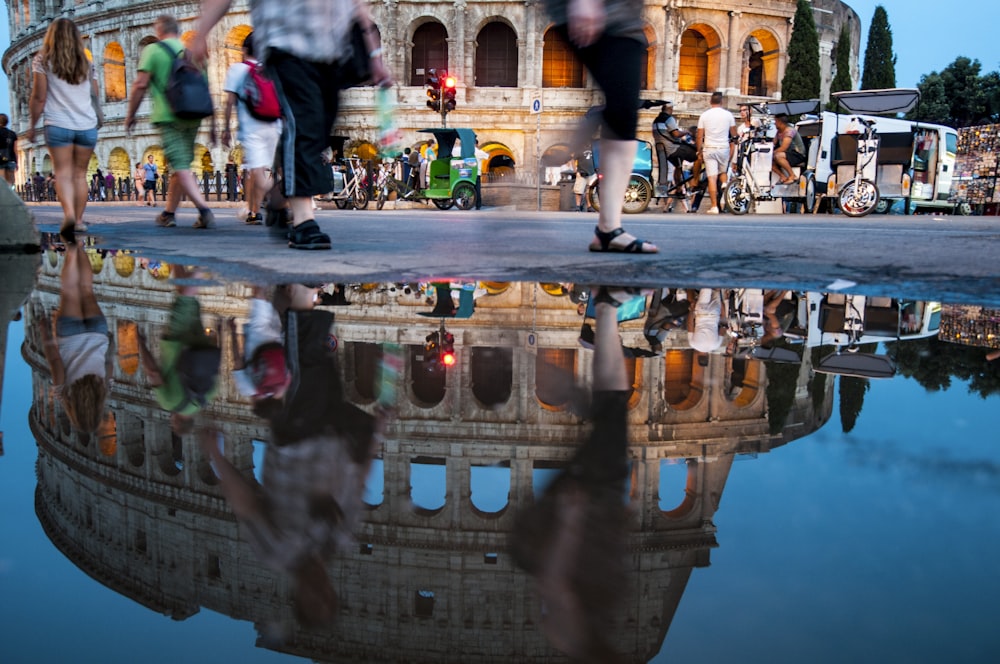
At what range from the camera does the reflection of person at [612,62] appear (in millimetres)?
3471

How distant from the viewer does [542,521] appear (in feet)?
2.78

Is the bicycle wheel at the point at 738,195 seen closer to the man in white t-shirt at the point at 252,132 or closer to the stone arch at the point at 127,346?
the man in white t-shirt at the point at 252,132

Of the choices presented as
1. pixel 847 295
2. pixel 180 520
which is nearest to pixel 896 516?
pixel 180 520

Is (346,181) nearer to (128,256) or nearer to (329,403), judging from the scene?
(128,256)

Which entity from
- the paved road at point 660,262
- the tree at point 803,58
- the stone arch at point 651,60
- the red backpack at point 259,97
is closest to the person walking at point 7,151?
the red backpack at point 259,97

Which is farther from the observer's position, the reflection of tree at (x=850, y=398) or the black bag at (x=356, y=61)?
the black bag at (x=356, y=61)

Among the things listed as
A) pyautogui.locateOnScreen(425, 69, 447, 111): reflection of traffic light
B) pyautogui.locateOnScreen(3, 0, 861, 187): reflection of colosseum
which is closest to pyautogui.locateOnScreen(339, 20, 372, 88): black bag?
pyautogui.locateOnScreen(425, 69, 447, 111): reflection of traffic light

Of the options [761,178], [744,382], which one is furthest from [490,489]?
[761,178]

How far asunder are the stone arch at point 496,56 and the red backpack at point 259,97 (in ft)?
84.7

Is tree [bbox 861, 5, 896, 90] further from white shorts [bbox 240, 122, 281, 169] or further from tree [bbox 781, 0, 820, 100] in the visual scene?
white shorts [bbox 240, 122, 281, 169]

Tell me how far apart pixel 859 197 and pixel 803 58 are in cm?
2067

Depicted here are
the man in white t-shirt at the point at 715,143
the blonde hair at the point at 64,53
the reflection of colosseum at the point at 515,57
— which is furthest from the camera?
the reflection of colosseum at the point at 515,57

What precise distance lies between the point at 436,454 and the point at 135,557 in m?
0.40

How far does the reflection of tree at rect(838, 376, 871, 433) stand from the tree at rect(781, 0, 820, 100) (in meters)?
31.8
